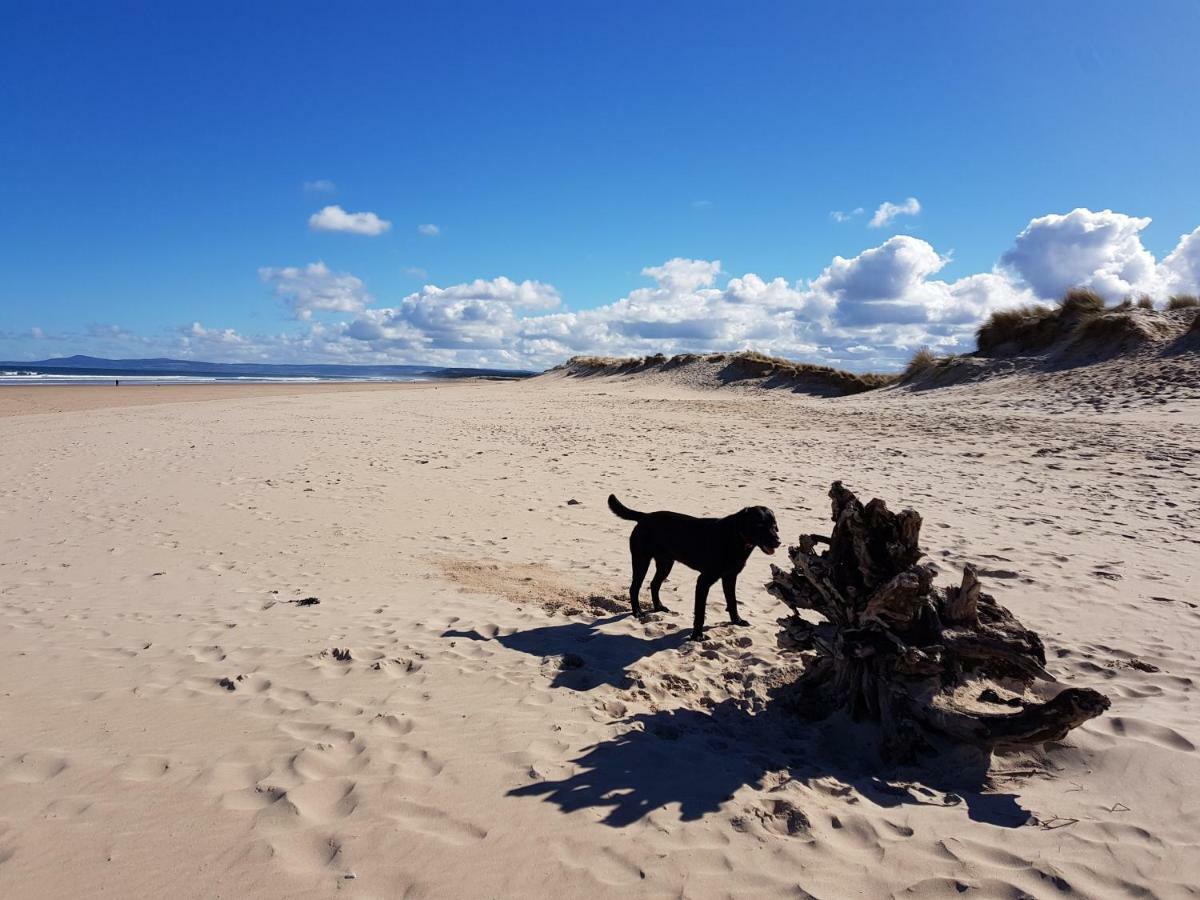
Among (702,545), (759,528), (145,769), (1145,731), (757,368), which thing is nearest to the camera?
(145,769)

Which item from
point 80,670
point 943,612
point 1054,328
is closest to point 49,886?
point 80,670

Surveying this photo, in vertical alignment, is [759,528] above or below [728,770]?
above

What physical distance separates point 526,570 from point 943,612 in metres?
4.76

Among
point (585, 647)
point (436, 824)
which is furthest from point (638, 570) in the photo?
point (436, 824)

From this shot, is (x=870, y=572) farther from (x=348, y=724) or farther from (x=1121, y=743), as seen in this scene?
(x=348, y=724)

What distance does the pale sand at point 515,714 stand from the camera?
3078mm

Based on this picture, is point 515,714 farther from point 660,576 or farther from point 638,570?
point 660,576

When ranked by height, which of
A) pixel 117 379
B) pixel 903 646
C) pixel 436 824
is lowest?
pixel 436 824

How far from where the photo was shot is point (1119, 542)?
27.9 ft

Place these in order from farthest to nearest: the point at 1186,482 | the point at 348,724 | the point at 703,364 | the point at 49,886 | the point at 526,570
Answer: the point at 703,364
the point at 1186,482
the point at 526,570
the point at 348,724
the point at 49,886

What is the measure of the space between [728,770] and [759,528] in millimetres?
2251

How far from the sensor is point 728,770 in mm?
3848

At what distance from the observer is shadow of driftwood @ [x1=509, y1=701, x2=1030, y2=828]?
3537 mm

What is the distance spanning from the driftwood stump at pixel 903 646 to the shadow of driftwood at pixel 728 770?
178 millimetres
